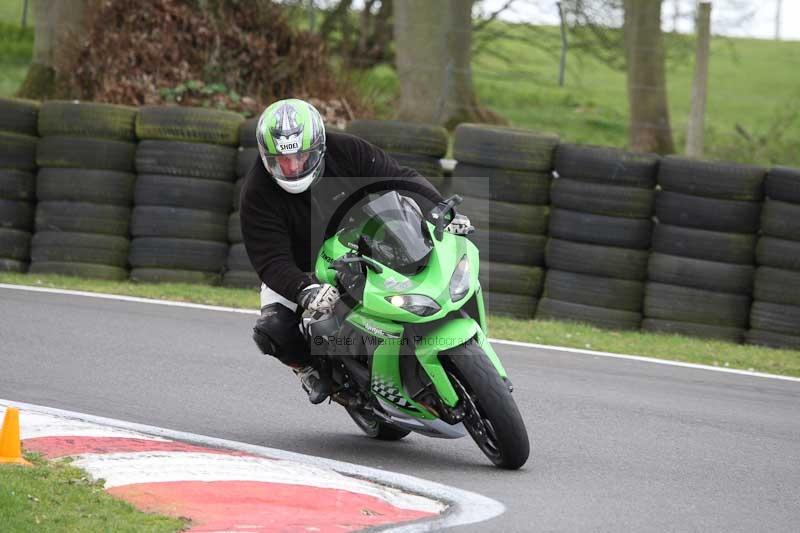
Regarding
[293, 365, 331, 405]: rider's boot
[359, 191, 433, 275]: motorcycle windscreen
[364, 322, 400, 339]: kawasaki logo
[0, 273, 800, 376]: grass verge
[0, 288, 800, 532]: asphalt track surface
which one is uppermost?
[359, 191, 433, 275]: motorcycle windscreen

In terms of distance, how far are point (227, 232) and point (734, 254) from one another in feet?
15.3

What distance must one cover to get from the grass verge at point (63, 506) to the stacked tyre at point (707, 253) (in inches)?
268

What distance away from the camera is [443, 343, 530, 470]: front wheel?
226 inches

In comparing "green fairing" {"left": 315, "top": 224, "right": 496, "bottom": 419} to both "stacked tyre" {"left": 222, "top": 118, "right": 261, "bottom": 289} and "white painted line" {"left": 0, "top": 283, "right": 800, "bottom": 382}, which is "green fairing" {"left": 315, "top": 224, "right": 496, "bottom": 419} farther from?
"stacked tyre" {"left": 222, "top": 118, "right": 261, "bottom": 289}

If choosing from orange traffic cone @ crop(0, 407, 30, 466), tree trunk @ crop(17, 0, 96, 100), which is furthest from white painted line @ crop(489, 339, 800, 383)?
tree trunk @ crop(17, 0, 96, 100)

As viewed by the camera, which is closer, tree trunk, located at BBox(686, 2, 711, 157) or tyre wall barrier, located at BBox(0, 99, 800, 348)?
tyre wall barrier, located at BBox(0, 99, 800, 348)

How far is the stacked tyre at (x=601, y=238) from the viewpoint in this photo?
11242 millimetres

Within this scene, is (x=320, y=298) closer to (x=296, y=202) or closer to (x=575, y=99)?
(x=296, y=202)

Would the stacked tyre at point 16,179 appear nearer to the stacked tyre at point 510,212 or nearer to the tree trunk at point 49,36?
the tree trunk at point 49,36

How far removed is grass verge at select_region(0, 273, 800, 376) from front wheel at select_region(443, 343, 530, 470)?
4.40m

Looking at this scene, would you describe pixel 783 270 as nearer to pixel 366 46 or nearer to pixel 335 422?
pixel 335 422

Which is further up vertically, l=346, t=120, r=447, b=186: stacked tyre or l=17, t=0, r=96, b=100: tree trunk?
l=17, t=0, r=96, b=100: tree trunk

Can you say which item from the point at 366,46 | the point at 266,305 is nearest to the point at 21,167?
the point at 266,305

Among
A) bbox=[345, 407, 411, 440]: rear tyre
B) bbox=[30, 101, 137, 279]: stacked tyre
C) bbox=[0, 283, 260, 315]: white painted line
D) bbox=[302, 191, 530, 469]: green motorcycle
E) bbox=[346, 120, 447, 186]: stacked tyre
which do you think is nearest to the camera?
bbox=[302, 191, 530, 469]: green motorcycle
